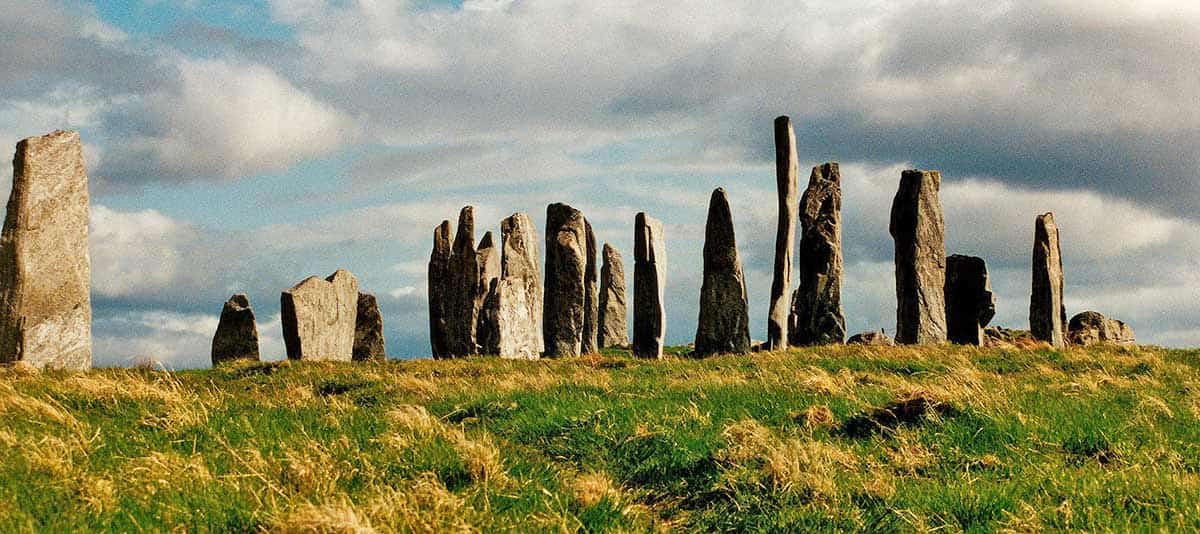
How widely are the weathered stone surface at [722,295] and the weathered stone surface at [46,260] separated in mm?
12273

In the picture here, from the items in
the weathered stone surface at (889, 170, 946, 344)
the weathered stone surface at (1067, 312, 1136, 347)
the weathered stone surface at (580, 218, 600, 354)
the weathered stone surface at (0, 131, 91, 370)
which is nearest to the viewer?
the weathered stone surface at (0, 131, 91, 370)

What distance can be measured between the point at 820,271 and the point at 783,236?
1.24 meters

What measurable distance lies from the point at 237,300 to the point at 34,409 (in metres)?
15.1

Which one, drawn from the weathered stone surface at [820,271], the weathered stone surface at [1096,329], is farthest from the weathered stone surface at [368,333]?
the weathered stone surface at [1096,329]

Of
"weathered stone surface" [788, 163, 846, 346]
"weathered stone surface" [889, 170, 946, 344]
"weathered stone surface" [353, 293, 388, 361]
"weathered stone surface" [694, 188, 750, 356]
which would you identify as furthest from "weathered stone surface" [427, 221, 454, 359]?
"weathered stone surface" [889, 170, 946, 344]

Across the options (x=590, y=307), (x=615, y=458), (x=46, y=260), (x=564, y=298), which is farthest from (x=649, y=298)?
(x=615, y=458)

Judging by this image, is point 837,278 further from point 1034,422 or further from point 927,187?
point 1034,422

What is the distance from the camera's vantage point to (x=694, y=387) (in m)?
14.0

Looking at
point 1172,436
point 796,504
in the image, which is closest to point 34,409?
point 796,504

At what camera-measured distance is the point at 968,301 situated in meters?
26.8

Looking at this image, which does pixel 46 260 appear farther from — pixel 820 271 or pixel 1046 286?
pixel 1046 286

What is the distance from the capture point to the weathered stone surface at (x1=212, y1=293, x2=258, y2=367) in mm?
24250

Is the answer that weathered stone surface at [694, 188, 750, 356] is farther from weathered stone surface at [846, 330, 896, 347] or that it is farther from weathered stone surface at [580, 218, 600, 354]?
weathered stone surface at [846, 330, 896, 347]

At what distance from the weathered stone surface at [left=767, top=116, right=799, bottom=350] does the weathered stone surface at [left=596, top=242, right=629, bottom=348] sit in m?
9.29
